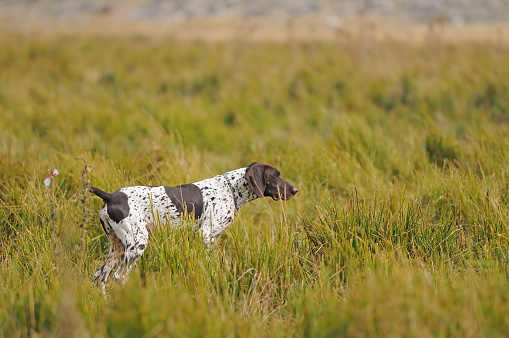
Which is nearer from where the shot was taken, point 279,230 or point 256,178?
point 279,230

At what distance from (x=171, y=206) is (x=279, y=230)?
0.82 metres

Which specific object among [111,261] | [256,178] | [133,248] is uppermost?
[256,178]

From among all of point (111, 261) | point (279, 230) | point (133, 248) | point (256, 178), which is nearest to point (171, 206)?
point (133, 248)

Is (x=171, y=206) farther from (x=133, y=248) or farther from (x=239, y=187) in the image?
(x=239, y=187)

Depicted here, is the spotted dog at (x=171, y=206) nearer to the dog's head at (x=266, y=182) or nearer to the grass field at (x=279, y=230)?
the dog's head at (x=266, y=182)

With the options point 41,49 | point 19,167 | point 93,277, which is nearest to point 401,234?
point 93,277

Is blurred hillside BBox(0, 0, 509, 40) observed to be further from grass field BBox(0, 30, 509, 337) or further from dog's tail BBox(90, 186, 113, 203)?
dog's tail BBox(90, 186, 113, 203)

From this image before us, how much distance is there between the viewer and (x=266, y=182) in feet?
11.9

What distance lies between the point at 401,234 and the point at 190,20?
74.3m

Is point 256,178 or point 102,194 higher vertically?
point 102,194

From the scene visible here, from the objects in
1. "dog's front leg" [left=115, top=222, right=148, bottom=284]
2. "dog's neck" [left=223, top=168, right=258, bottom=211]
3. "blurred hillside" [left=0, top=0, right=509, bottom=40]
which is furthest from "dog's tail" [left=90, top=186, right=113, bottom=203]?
"blurred hillside" [left=0, top=0, right=509, bottom=40]

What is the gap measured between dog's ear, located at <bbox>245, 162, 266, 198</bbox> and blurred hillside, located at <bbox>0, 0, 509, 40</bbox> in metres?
45.3

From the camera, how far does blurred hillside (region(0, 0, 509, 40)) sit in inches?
2163

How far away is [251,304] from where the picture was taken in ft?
9.20
